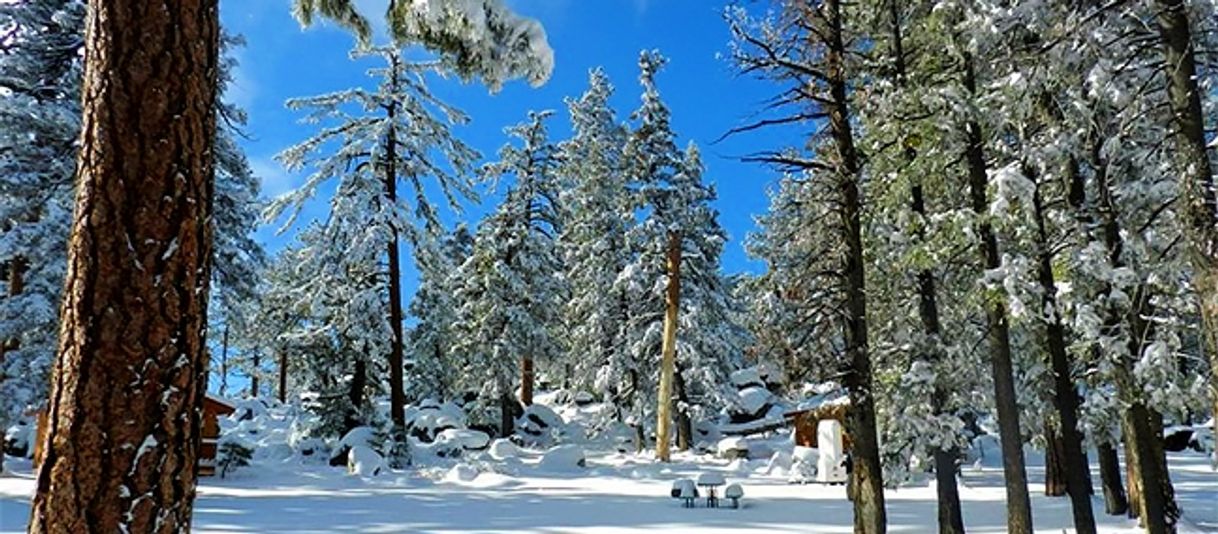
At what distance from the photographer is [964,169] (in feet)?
35.7

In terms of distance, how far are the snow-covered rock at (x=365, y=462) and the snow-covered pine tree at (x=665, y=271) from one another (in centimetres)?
856

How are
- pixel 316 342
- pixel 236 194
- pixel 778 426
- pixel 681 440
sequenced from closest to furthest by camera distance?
pixel 236 194
pixel 316 342
pixel 681 440
pixel 778 426

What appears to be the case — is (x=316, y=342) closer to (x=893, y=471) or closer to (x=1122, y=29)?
(x=893, y=471)

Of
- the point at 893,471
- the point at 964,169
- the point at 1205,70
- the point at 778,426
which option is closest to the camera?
the point at 1205,70

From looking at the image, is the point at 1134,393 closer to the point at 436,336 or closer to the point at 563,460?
the point at 563,460

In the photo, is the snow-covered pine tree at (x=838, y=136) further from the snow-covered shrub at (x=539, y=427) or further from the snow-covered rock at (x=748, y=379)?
the snow-covered rock at (x=748, y=379)

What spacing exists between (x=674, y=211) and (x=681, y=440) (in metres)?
7.97

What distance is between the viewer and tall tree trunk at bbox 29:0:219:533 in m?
2.40

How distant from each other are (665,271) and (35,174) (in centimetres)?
1631

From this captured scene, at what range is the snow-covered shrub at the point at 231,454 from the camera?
19.0 m

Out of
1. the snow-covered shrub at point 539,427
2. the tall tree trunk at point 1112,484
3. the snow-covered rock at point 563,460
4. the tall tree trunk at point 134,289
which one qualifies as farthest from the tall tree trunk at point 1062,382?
the snow-covered shrub at point 539,427

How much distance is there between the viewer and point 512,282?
28062 millimetres

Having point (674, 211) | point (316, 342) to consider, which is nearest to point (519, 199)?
point (674, 211)

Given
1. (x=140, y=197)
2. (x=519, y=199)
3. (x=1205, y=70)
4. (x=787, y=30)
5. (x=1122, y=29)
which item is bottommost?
(x=140, y=197)
